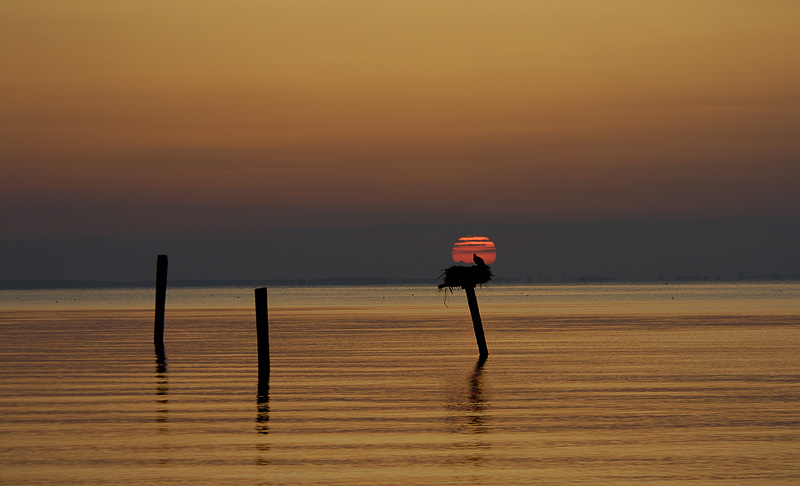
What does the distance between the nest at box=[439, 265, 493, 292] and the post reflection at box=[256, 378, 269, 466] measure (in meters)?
9.38

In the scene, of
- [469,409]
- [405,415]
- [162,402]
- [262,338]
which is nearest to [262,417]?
[405,415]

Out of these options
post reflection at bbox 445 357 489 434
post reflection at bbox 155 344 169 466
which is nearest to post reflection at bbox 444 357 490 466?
post reflection at bbox 445 357 489 434

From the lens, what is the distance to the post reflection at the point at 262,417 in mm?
16781

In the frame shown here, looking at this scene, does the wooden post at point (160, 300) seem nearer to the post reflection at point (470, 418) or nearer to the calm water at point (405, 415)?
the calm water at point (405, 415)

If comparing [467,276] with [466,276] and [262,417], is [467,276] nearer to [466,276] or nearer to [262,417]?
[466,276]

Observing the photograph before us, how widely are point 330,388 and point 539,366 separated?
8954mm

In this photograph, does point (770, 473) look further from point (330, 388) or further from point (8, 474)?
point (330, 388)

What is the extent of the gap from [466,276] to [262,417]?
51.9ft

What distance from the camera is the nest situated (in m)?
36.2

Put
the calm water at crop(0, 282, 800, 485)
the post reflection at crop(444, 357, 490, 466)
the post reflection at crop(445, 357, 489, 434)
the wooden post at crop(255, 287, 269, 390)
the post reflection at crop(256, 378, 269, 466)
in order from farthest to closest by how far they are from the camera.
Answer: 1. the wooden post at crop(255, 287, 269, 390)
2. the post reflection at crop(445, 357, 489, 434)
3. the post reflection at crop(444, 357, 490, 466)
4. the post reflection at crop(256, 378, 269, 466)
5. the calm water at crop(0, 282, 800, 485)

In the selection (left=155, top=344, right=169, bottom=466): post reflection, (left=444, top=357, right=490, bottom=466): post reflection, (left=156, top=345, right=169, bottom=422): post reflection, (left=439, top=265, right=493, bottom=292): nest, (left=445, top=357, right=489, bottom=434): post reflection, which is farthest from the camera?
(left=439, top=265, right=493, bottom=292): nest

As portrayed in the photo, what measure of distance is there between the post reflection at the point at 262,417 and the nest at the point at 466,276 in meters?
9.38

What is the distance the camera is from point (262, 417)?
21.4 meters

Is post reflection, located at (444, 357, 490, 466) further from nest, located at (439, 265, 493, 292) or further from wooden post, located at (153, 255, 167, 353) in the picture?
wooden post, located at (153, 255, 167, 353)
